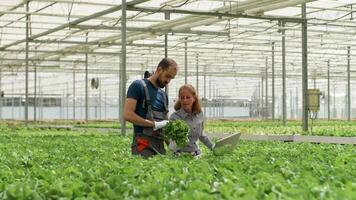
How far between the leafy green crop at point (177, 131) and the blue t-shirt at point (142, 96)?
36cm

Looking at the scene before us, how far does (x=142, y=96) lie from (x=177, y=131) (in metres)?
0.53

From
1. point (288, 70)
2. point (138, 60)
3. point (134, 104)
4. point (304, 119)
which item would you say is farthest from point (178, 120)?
point (288, 70)

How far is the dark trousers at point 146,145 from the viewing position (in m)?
6.49

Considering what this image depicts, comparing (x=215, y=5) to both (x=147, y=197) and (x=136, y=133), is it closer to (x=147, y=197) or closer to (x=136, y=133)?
(x=136, y=133)

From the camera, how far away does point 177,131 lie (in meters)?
6.09

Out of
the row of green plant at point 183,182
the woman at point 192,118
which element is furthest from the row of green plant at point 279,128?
the row of green plant at point 183,182

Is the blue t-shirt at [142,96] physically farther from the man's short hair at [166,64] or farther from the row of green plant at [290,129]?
the row of green plant at [290,129]

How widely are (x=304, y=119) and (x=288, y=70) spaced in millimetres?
28756

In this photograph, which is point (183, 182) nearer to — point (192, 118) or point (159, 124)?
point (159, 124)

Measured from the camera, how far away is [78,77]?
4953 cm

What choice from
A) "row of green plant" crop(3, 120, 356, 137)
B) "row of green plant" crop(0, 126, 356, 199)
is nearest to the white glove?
"row of green plant" crop(0, 126, 356, 199)

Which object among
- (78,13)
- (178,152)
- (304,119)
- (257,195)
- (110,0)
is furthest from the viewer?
(78,13)

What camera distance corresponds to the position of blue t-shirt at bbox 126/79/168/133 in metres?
6.28

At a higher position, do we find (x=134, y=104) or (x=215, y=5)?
(x=215, y=5)
